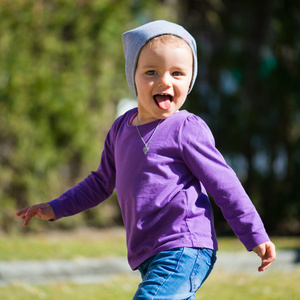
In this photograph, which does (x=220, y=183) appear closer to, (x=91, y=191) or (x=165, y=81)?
(x=165, y=81)

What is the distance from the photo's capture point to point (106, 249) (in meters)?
6.63

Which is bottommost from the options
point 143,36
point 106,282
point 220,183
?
point 106,282

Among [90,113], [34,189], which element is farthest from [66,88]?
[34,189]

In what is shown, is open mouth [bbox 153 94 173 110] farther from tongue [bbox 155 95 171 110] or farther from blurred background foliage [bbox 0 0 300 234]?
blurred background foliage [bbox 0 0 300 234]

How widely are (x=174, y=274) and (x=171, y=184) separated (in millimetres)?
391

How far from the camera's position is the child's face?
271 cm

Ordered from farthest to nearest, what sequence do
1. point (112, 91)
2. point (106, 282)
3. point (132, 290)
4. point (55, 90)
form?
point (112, 91) < point (55, 90) < point (106, 282) < point (132, 290)

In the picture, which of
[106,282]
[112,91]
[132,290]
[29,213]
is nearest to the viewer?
[29,213]

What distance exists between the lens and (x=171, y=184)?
2.69 metres

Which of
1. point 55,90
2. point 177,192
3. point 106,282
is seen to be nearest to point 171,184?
point 177,192

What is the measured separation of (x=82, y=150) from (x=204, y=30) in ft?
10.5

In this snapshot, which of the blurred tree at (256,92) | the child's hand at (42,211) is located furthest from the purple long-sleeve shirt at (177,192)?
the blurred tree at (256,92)

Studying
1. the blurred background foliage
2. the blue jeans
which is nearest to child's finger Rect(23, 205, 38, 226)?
the blue jeans

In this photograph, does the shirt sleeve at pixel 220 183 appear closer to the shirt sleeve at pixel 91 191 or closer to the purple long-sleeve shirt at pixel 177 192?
the purple long-sleeve shirt at pixel 177 192
